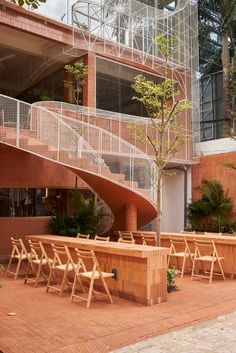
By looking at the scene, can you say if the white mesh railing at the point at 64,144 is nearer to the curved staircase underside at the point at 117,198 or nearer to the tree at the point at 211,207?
the curved staircase underside at the point at 117,198

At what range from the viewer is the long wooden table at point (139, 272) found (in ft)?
24.3

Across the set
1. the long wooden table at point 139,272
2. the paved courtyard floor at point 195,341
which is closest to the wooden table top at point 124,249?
the long wooden table at point 139,272

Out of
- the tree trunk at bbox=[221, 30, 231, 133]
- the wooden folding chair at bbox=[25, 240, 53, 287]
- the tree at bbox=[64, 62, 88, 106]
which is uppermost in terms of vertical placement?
the tree trunk at bbox=[221, 30, 231, 133]

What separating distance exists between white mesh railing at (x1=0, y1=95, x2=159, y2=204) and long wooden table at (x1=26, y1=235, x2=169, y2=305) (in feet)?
12.0

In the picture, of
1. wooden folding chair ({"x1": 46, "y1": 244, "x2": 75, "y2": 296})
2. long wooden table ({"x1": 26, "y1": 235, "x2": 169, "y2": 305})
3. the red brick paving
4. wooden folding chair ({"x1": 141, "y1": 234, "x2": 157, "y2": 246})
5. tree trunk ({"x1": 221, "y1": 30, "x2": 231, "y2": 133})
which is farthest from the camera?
tree trunk ({"x1": 221, "y1": 30, "x2": 231, "y2": 133})

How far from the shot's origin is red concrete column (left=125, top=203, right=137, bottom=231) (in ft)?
42.8

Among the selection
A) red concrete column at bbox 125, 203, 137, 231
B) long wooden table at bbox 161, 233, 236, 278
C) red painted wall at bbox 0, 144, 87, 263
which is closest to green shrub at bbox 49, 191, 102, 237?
red painted wall at bbox 0, 144, 87, 263

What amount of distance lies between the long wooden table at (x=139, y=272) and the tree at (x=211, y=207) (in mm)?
9350

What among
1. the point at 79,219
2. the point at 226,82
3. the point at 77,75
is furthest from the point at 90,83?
the point at 226,82

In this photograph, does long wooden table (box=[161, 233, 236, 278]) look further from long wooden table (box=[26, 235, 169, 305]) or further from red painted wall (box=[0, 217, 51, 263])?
red painted wall (box=[0, 217, 51, 263])

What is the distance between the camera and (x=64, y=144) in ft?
37.3

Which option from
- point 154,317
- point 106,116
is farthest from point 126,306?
point 106,116

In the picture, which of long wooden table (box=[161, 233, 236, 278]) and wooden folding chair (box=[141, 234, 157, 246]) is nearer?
long wooden table (box=[161, 233, 236, 278])

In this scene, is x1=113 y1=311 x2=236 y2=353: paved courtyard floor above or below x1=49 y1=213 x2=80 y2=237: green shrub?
below
